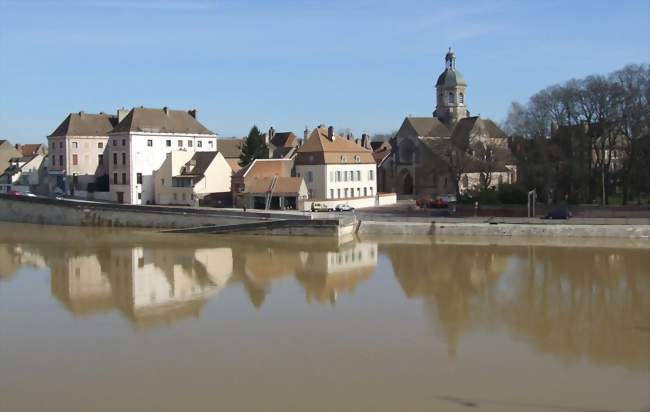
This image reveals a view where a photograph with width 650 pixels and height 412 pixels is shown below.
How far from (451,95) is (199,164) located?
78.2ft

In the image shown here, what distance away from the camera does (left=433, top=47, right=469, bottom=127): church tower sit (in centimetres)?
5903

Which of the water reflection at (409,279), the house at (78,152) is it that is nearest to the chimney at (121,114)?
the house at (78,152)

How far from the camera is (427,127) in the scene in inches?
2174

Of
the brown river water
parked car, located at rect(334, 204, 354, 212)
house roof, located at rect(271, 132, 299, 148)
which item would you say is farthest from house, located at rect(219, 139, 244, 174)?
the brown river water

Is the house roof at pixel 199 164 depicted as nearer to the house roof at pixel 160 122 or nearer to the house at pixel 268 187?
the house at pixel 268 187

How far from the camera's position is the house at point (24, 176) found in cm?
5812

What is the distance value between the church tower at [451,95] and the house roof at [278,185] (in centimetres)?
2027

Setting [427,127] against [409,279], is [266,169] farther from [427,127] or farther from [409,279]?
[409,279]

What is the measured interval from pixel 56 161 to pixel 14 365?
138ft

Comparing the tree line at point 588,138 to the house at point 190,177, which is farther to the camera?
the house at point 190,177

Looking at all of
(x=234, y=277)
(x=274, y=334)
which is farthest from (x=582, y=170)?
(x=274, y=334)

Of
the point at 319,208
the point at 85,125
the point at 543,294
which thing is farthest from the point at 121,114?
the point at 543,294

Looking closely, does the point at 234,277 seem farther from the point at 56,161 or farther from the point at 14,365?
the point at 56,161

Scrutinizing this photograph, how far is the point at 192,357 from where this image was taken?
15.3 meters
